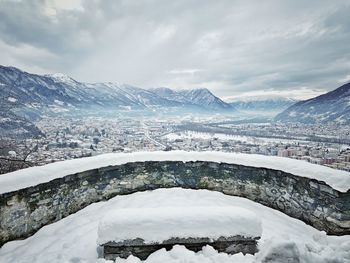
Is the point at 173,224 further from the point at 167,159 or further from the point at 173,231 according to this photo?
the point at 167,159

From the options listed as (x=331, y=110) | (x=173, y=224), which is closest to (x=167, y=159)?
(x=173, y=224)

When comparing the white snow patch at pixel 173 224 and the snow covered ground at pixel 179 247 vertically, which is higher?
the white snow patch at pixel 173 224

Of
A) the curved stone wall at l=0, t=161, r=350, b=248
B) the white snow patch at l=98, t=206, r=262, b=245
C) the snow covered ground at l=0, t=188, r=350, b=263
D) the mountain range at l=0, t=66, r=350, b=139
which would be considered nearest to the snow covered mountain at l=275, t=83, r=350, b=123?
the mountain range at l=0, t=66, r=350, b=139

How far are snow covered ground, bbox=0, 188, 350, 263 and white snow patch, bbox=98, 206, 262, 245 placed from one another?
21 cm

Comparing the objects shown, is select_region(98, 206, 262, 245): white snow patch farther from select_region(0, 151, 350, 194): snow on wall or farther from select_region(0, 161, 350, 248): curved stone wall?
select_region(0, 151, 350, 194): snow on wall

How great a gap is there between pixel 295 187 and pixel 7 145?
8.61 m

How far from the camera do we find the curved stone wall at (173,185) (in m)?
4.07

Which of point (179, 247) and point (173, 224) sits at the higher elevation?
point (173, 224)

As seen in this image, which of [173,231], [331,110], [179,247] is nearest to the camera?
[179,247]

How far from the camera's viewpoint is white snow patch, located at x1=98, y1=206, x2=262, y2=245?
324 cm

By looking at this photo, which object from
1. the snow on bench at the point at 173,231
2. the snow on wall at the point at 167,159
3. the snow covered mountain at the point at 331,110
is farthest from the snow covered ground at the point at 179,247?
the snow covered mountain at the point at 331,110

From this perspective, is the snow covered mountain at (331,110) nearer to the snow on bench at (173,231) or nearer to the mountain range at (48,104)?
the mountain range at (48,104)

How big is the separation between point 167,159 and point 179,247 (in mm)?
3301

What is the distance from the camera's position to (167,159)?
250 inches
